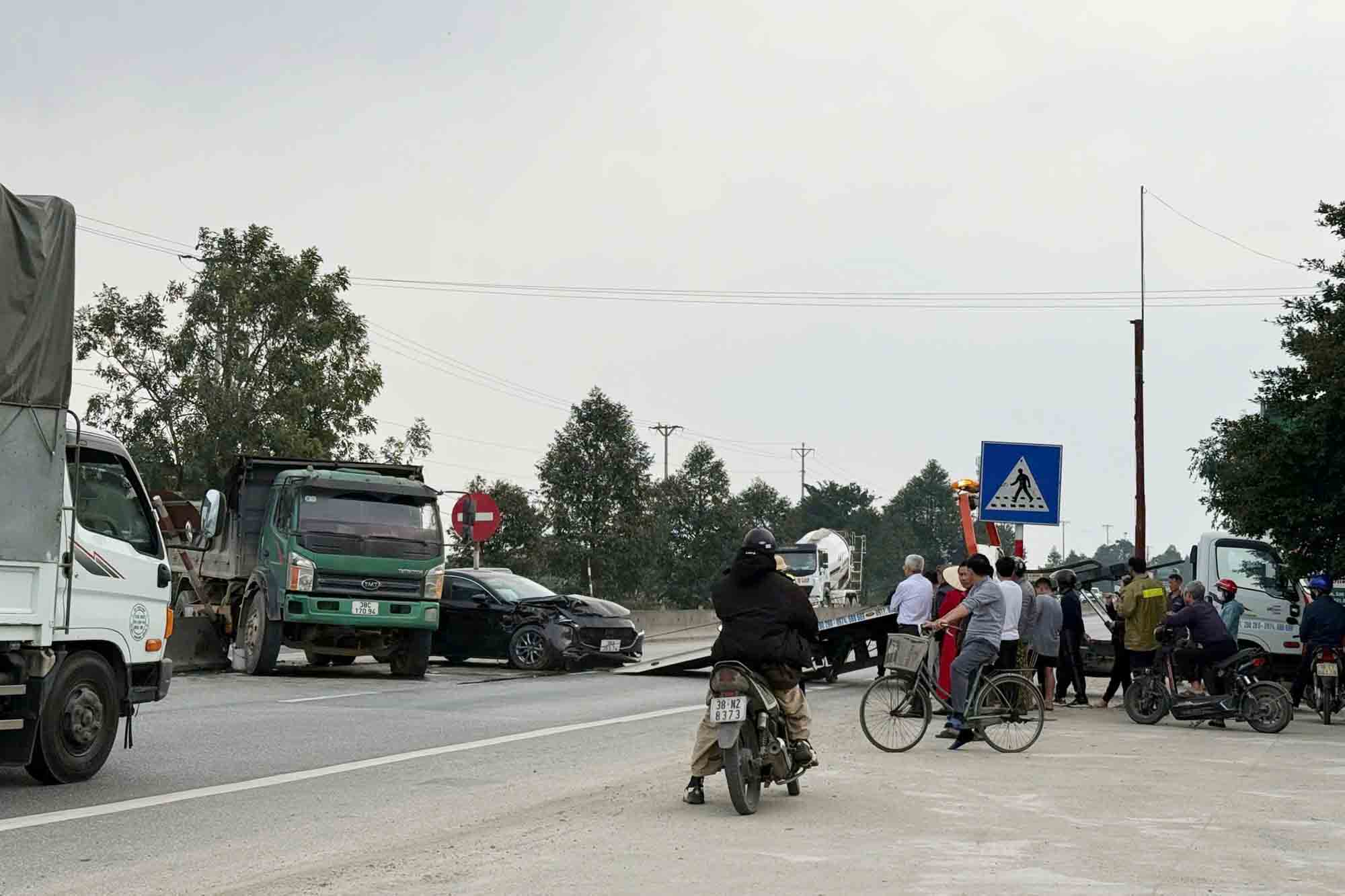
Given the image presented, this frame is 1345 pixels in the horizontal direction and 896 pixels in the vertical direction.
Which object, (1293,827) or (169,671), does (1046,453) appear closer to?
(1293,827)

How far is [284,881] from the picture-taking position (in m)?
7.74

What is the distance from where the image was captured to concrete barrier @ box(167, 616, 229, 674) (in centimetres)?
2359

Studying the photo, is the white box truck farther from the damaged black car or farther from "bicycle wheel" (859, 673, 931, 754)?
the damaged black car

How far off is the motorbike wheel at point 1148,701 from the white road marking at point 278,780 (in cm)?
553

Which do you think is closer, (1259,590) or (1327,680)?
(1327,680)

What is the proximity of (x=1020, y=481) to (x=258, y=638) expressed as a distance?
Result: 1047 cm

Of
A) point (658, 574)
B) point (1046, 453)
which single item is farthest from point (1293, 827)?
point (658, 574)

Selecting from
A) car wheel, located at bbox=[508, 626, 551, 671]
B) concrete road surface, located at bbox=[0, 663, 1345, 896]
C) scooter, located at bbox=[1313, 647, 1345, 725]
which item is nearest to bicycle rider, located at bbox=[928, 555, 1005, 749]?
concrete road surface, located at bbox=[0, 663, 1345, 896]

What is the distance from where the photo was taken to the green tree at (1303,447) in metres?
21.1

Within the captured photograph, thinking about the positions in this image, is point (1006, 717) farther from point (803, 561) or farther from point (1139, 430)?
point (803, 561)

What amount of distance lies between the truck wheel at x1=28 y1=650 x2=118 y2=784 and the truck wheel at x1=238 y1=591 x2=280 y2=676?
37.5ft

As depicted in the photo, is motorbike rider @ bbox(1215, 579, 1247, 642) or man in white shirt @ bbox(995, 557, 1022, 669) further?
motorbike rider @ bbox(1215, 579, 1247, 642)

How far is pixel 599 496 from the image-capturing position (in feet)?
207

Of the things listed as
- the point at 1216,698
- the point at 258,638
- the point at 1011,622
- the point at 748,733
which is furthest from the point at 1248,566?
the point at 748,733
